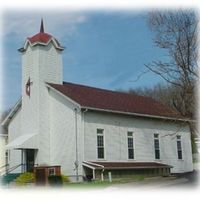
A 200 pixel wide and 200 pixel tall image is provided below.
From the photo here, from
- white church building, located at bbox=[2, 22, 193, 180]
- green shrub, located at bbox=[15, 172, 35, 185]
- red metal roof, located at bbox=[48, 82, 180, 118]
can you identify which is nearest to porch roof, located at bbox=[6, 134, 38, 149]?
white church building, located at bbox=[2, 22, 193, 180]

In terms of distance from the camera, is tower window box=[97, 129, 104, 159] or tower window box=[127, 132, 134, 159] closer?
tower window box=[97, 129, 104, 159]

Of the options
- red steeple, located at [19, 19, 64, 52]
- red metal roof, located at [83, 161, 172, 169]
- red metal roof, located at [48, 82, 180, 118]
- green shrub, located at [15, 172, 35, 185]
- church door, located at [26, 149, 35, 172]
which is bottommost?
green shrub, located at [15, 172, 35, 185]

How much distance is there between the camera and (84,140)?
85.3 feet

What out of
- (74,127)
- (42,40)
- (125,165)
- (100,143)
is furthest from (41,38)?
(125,165)

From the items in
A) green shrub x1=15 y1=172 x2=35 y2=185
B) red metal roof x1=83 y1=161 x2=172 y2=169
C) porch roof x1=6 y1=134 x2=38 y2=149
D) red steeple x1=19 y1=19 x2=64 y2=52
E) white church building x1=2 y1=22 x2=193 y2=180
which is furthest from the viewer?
red steeple x1=19 y1=19 x2=64 y2=52

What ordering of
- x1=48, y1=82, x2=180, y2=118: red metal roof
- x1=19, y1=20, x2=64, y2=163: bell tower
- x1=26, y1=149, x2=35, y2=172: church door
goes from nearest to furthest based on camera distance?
x1=48, y1=82, x2=180, y2=118: red metal roof
x1=19, y1=20, x2=64, y2=163: bell tower
x1=26, y1=149, x2=35, y2=172: church door

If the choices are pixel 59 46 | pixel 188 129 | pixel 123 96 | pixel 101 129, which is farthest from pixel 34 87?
pixel 188 129

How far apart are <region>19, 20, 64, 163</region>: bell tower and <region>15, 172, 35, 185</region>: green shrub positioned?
1829 mm

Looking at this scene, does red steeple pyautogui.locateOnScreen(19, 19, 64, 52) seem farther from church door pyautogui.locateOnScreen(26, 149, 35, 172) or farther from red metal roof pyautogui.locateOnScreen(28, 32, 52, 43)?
church door pyautogui.locateOnScreen(26, 149, 35, 172)

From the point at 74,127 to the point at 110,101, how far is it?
4604 mm

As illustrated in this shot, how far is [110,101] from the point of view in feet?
98.5

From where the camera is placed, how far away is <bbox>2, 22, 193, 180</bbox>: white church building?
26.3 m

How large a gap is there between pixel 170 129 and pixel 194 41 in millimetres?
11863

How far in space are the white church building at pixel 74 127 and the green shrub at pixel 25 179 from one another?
1.71 metres
